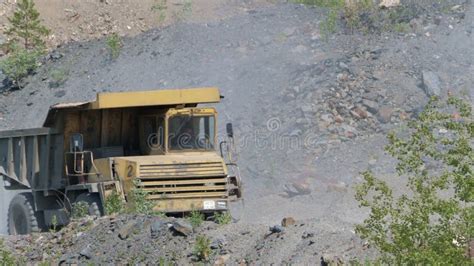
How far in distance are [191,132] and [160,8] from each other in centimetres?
2073

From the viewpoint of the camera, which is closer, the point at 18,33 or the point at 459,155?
the point at 459,155

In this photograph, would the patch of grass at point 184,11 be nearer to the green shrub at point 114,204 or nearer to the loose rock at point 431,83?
the loose rock at point 431,83

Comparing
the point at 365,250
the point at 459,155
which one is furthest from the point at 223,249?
the point at 459,155

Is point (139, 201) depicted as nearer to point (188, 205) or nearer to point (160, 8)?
point (188, 205)

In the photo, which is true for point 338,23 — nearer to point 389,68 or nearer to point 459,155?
point 389,68

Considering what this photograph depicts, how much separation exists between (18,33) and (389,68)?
14.4 m

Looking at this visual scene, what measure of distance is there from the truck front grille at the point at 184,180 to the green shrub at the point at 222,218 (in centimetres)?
37

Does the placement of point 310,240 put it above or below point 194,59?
below

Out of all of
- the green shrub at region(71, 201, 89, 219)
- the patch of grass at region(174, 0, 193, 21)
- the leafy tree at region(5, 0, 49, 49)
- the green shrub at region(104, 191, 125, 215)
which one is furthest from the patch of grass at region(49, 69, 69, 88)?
the green shrub at region(104, 191, 125, 215)

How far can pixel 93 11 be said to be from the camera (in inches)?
1555

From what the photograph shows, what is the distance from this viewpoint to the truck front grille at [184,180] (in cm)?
1758

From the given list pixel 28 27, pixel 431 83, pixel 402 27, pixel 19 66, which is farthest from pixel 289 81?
pixel 28 27

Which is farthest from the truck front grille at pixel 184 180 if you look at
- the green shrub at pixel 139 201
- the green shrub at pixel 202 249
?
the green shrub at pixel 202 249

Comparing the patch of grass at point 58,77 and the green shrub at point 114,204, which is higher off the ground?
the patch of grass at point 58,77
